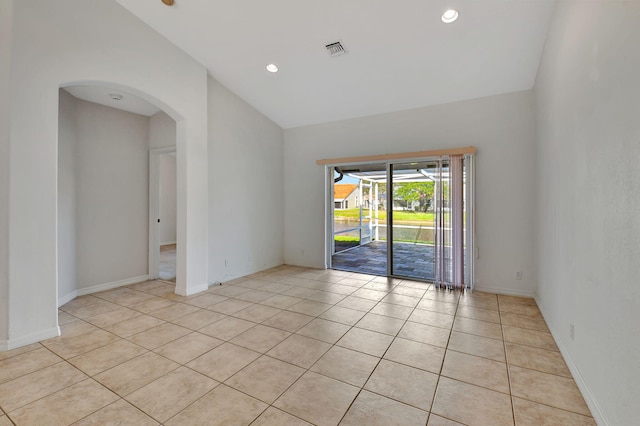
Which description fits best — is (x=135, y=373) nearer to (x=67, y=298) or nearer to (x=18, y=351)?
(x=18, y=351)

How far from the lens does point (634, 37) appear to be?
53.9 inches

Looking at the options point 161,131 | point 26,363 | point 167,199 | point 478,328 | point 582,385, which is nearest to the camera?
point 582,385

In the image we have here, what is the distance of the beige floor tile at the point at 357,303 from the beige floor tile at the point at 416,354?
0.87m

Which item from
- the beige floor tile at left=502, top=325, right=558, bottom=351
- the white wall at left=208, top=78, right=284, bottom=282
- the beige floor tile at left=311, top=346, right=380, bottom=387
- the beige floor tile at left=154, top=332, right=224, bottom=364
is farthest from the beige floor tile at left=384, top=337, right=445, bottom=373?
the white wall at left=208, top=78, right=284, bottom=282

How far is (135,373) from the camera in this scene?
2.22m

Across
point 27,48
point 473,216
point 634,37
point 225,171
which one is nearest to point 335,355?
point 634,37

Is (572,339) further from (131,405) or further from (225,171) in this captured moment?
(225,171)

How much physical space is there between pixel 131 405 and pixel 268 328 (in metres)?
1.34

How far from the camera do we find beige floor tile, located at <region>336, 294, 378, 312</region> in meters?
3.62

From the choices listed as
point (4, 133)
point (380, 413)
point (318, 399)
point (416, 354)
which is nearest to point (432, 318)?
point (416, 354)

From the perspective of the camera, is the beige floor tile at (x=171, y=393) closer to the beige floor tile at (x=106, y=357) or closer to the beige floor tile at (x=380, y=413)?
the beige floor tile at (x=106, y=357)

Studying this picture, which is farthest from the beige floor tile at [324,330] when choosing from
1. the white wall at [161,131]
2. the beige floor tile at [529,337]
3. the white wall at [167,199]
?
the white wall at [167,199]

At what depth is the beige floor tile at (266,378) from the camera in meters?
1.99

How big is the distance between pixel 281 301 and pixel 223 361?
149cm
